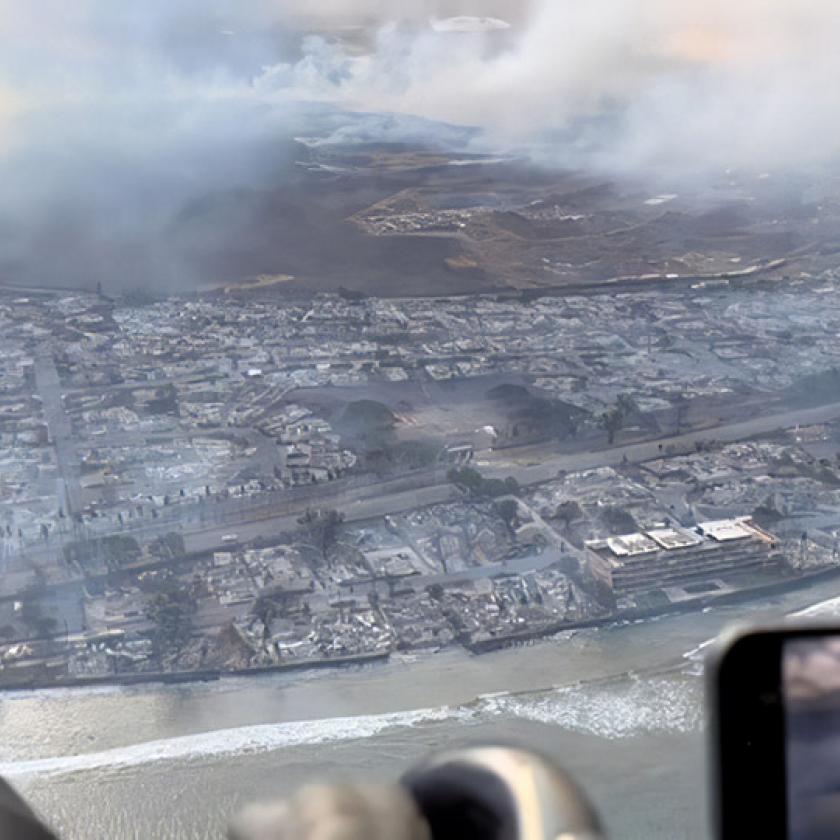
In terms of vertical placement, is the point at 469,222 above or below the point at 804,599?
above

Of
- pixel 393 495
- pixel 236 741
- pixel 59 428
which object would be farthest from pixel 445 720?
pixel 59 428

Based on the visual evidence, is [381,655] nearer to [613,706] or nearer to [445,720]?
[445,720]

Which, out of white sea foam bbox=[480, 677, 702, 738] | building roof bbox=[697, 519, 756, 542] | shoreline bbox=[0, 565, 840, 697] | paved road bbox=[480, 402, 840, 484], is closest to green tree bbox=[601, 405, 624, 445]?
paved road bbox=[480, 402, 840, 484]

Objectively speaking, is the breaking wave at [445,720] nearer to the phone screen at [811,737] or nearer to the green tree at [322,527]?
the green tree at [322,527]

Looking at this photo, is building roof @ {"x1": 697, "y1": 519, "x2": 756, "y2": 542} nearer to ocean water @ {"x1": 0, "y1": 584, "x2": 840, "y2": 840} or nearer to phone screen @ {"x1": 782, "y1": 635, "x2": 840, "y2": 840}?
ocean water @ {"x1": 0, "y1": 584, "x2": 840, "y2": 840}

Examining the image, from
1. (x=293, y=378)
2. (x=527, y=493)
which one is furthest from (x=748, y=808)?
(x=293, y=378)

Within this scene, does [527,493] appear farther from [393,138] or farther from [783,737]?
[783,737]

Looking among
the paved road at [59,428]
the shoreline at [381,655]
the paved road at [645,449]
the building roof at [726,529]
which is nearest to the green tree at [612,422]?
the paved road at [645,449]
